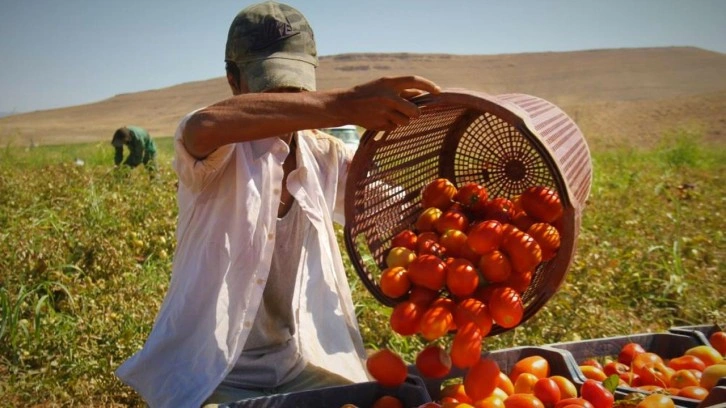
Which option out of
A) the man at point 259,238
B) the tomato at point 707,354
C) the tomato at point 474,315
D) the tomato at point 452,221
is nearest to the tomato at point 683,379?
the tomato at point 707,354

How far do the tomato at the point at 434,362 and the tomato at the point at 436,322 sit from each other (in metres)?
0.11

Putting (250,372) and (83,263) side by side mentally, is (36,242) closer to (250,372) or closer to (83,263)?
(83,263)

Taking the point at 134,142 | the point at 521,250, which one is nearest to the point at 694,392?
the point at 521,250

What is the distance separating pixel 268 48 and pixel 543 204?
36.7 inches

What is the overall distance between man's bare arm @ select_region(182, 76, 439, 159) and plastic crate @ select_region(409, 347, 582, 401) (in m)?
0.75

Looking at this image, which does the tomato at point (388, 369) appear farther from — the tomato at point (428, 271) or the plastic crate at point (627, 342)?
the plastic crate at point (627, 342)

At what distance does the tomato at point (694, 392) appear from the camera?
1.66 meters

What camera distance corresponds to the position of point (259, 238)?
198 centimetres

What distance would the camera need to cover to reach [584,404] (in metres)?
1.55

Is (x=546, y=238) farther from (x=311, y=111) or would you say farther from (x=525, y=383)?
(x=311, y=111)

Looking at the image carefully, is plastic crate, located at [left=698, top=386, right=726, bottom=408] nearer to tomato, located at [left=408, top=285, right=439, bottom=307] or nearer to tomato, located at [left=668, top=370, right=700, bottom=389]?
tomato, located at [left=668, top=370, right=700, bottom=389]

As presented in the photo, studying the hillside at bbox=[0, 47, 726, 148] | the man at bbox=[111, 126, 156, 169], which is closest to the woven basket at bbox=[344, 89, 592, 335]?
the man at bbox=[111, 126, 156, 169]

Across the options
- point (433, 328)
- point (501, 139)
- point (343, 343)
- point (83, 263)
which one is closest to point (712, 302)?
point (501, 139)

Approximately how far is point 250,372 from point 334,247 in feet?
1.62
